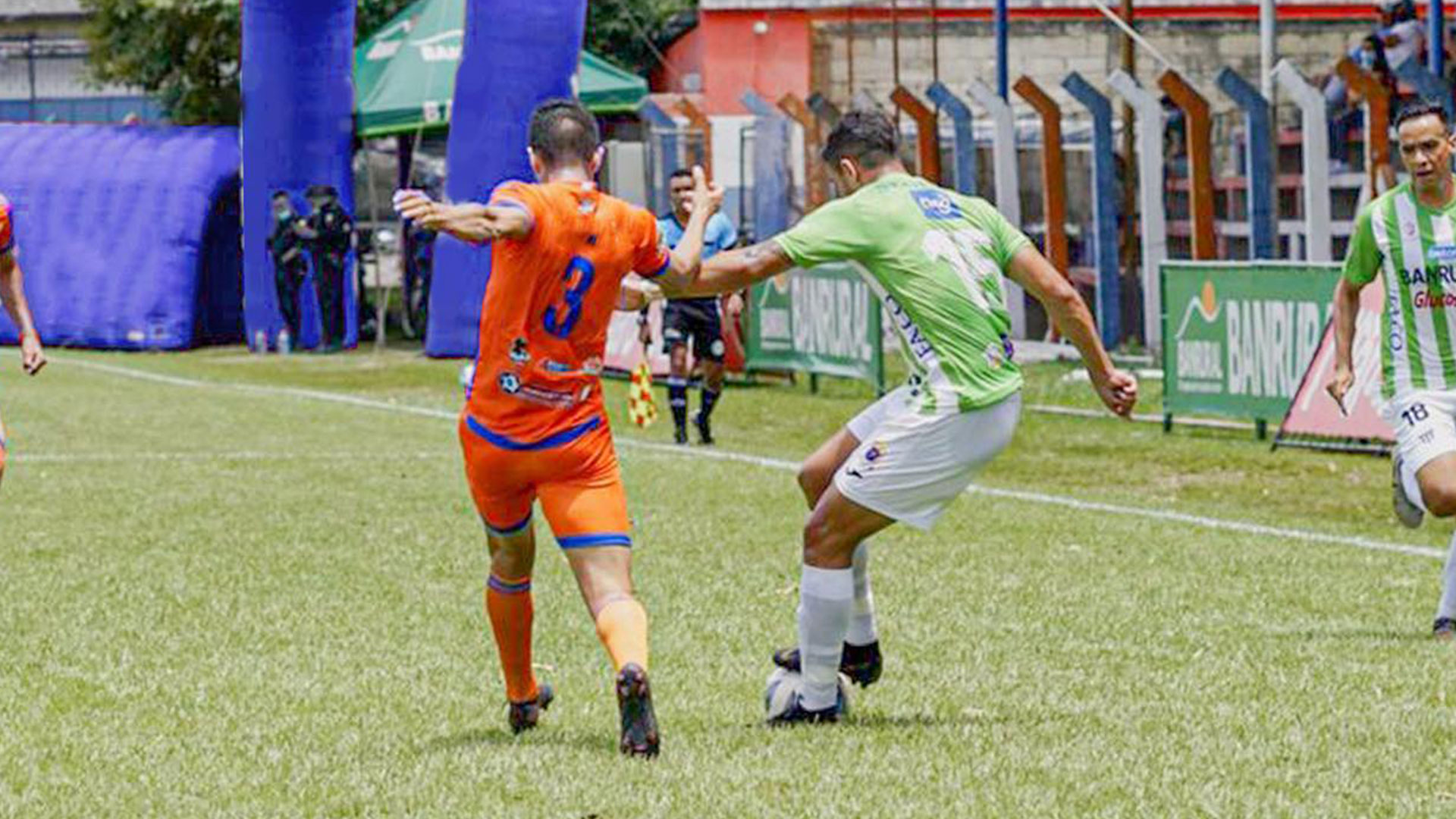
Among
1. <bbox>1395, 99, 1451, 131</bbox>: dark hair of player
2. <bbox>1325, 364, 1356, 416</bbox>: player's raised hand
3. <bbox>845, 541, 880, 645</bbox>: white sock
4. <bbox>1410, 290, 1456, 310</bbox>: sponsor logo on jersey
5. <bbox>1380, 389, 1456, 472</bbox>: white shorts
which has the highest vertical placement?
<bbox>1395, 99, 1451, 131</bbox>: dark hair of player

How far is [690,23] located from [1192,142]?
24.1 m

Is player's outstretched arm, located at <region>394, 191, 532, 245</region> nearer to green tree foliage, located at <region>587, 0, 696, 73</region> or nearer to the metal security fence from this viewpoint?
green tree foliage, located at <region>587, 0, 696, 73</region>

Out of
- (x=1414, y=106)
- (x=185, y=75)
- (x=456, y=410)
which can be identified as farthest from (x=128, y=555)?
(x=185, y=75)

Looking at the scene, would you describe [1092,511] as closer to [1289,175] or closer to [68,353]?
[1289,175]

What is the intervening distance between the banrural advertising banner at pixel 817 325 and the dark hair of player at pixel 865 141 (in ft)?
51.7

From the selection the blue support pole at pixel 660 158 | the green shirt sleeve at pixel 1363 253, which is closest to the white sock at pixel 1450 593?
the green shirt sleeve at pixel 1363 253

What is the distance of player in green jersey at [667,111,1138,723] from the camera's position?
28.1 feet

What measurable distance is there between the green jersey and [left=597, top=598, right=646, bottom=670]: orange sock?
1.19 m

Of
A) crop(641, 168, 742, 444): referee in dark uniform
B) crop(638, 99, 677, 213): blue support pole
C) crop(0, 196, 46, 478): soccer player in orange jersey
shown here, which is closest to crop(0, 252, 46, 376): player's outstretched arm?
crop(0, 196, 46, 478): soccer player in orange jersey

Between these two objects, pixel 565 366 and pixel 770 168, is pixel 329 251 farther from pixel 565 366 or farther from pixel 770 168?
pixel 565 366

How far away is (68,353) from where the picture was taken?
122 feet

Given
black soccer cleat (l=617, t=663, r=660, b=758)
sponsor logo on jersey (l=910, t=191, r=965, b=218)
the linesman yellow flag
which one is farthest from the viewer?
the linesman yellow flag

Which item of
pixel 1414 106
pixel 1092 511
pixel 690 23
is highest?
pixel 690 23

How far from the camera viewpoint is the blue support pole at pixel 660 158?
108 ft
